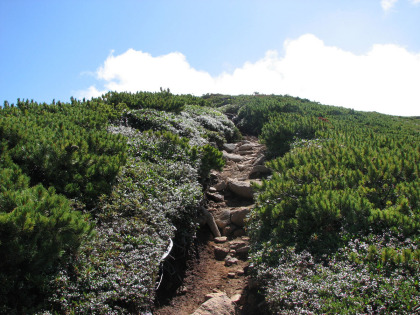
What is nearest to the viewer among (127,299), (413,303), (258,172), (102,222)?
(413,303)

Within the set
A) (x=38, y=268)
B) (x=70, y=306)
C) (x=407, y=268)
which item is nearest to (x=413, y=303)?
(x=407, y=268)

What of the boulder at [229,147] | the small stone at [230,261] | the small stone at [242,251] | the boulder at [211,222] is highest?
the boulder at [229,147]

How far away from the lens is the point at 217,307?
433 centimetres

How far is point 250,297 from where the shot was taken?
469 cm

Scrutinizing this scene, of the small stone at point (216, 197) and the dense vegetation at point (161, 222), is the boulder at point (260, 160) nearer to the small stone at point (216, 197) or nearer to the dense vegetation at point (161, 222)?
the small stone at point (216, 197)

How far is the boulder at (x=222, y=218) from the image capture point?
7.45 metres

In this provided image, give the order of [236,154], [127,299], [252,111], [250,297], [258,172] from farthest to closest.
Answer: [252,111]
[236,154]
[258,172]
[250,297]
[127,299]

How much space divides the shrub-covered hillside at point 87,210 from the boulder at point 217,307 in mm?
831

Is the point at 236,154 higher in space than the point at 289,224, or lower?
higher

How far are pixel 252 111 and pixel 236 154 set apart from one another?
563cm

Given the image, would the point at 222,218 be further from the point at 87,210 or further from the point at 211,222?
the point at 87,210

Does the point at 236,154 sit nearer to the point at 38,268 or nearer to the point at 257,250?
the point at 257,250

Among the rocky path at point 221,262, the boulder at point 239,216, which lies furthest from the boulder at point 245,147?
the boulder at point 239,216

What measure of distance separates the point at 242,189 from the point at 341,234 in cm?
450
